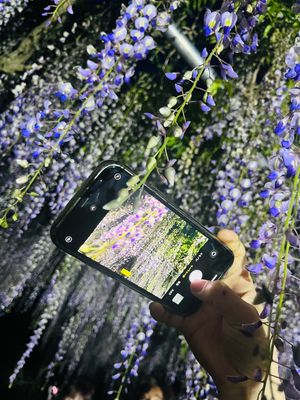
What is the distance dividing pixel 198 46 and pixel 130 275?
128cm

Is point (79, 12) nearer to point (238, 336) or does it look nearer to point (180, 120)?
point (180, 120)

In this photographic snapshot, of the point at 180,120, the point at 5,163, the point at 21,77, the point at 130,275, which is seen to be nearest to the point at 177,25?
the point at 180,120

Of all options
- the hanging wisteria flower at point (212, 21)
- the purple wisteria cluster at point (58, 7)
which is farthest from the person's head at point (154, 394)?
the hanging wisteria flower at point (212, 21)

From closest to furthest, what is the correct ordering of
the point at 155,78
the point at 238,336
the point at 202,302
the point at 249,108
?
the point at 238,336, the point at 202,302, the point at 249,108, the point at 155,78

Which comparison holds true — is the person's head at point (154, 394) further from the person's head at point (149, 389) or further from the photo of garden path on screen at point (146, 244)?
the photo of garden path on screen at point (146, 244)

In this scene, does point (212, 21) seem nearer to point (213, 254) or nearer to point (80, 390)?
point (213, 254)

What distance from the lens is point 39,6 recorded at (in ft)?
7.80

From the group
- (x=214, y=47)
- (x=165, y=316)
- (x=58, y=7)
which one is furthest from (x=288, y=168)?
(x=58, y=7)

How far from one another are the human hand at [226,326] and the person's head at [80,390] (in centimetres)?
131

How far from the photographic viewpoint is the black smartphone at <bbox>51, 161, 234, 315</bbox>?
1191mm

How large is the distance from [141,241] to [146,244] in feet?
0.05

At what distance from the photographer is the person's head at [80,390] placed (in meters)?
2.44

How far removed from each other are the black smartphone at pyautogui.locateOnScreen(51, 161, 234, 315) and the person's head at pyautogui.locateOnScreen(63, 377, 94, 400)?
53.7 inches

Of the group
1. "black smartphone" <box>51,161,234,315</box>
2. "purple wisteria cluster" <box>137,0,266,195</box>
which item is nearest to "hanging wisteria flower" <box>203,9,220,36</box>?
"purple wisteria cluster" <box>137,0,266,195</box>
